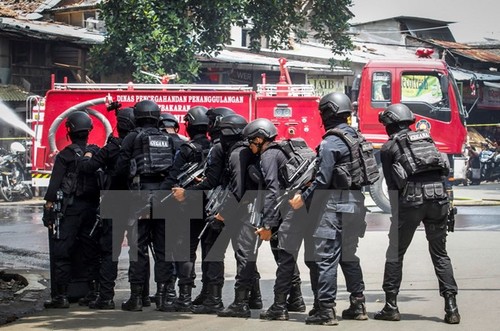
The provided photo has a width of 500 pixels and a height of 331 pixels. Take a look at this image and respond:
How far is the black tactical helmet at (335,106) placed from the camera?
8.38m

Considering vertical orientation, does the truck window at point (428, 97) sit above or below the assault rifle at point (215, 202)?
above

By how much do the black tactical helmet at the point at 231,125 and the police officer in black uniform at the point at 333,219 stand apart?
0.81m

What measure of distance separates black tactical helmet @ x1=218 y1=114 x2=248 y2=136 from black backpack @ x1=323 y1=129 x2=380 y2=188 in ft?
3.03

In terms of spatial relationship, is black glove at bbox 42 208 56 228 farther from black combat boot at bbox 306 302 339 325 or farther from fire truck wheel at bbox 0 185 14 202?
fire truck wheel at bbox 0 185 14 202

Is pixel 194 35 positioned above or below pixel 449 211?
above

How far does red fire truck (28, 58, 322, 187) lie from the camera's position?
17.0 m

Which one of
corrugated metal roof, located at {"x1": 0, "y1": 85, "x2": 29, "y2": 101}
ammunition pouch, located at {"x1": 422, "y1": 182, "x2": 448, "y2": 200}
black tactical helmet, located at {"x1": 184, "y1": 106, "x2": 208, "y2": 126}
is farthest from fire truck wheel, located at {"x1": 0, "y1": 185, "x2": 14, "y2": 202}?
ammunition pouch, located at {"x1": 422, "y1": 182, "x2": 448, "y2": 200}

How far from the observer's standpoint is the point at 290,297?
8.91 m

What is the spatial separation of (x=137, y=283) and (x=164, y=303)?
0.30 metres

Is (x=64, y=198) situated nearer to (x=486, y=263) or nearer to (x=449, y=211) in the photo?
(x=449, y=211)

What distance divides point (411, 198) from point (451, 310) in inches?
36.9

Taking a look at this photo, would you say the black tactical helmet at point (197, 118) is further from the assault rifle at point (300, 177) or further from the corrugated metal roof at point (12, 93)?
the corrugated metal roof at point (12, 93)

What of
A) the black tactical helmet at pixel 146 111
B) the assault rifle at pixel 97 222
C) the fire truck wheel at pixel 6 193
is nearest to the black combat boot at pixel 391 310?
the black tactical helmet at pixel 146 111

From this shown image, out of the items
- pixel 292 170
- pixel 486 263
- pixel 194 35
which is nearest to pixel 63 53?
pixel 194 35
